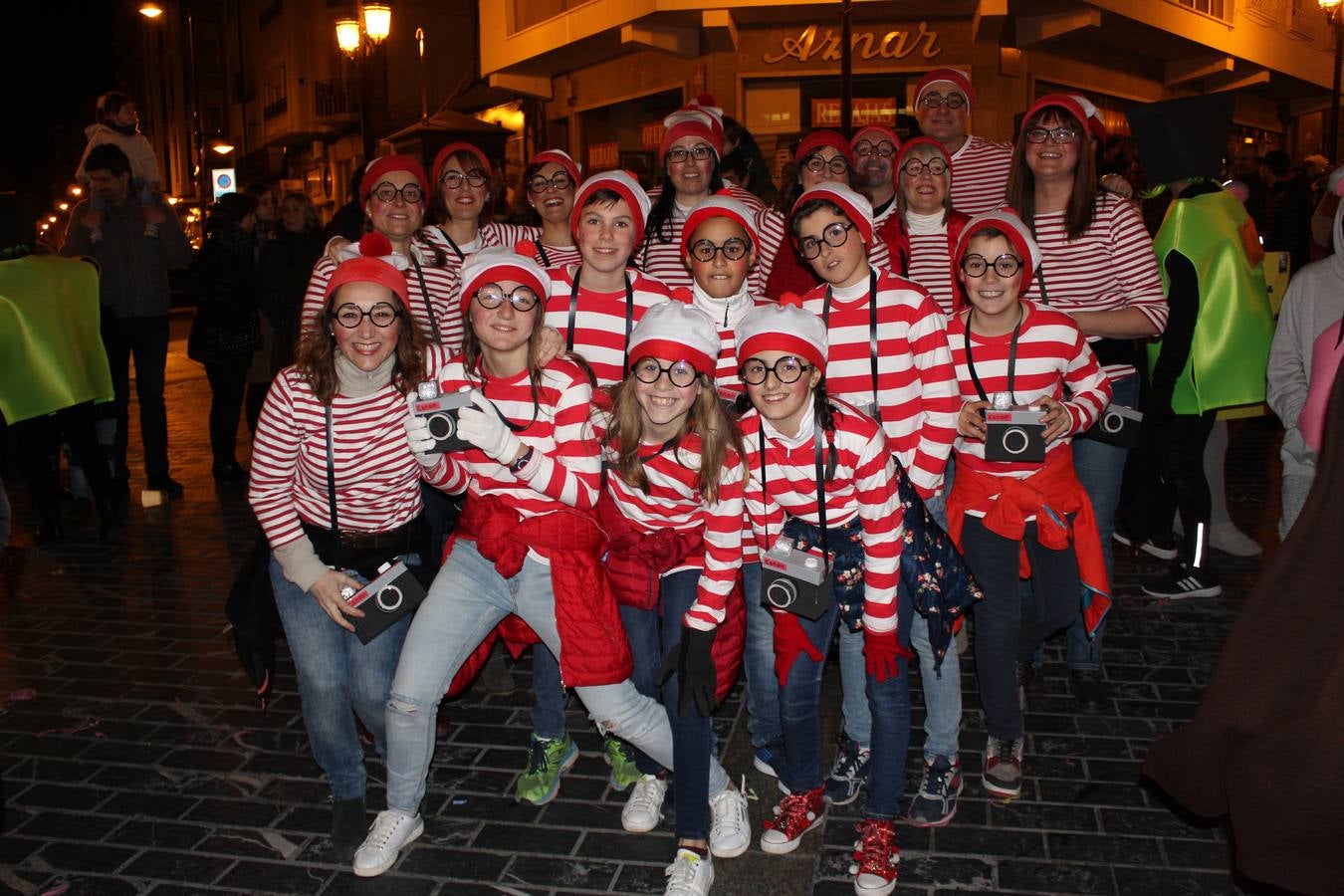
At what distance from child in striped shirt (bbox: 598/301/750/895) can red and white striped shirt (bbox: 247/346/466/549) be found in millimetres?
706

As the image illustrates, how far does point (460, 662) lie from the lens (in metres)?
3.86

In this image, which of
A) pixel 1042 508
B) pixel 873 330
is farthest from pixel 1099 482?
pixel 873 330

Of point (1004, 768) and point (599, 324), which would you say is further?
point (599, 324)

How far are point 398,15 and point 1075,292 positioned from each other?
31445 mm

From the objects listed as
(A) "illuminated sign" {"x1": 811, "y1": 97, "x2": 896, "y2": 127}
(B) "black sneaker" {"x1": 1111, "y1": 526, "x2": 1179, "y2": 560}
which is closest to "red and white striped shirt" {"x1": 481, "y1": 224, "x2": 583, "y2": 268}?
(B) "black sneaker" {"x1": 1111, "y1": 526, "x2": 1179, "y2": 560}

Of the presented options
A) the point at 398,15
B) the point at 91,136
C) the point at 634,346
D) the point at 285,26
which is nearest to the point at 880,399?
the point at 634,346

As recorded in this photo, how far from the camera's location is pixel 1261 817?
1961mm

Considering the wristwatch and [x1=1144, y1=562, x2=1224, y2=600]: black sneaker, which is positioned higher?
the wristwatch

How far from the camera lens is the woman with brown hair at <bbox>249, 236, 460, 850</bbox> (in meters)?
3.89

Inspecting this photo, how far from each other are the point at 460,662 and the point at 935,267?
264 cm

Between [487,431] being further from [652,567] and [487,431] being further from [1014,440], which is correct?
[1014,440]

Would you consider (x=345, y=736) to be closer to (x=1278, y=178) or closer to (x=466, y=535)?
(x=466, y=535)

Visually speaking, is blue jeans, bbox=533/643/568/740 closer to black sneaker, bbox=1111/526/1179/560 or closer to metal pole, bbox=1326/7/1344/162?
black sneaker, bbox=1111/526/1179/560

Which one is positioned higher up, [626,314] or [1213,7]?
[1213,7]
